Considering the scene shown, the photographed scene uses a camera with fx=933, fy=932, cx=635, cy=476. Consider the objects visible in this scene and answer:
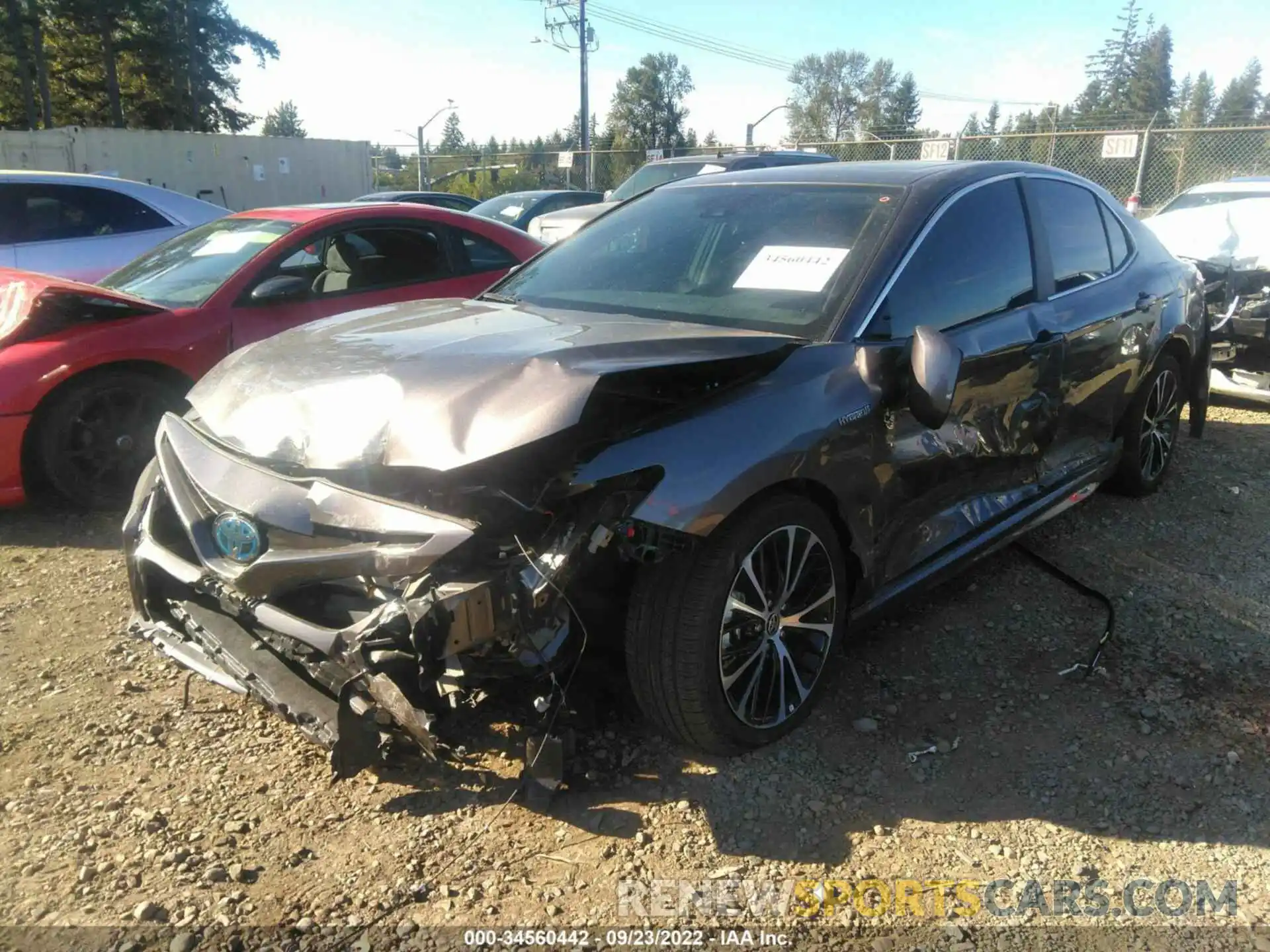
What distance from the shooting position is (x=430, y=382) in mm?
2457

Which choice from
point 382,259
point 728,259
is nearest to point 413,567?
point 728,259

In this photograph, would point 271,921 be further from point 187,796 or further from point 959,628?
point 959,628

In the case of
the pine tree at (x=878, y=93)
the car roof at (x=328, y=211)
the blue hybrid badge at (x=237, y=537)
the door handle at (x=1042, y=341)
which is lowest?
the blue hybrid badge at (x=237, y=537)

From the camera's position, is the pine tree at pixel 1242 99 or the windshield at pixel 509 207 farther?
the pine tree at pixel 1242 99

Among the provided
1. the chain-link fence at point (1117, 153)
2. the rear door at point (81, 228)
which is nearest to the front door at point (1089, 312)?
the rear door at point (81, 228)

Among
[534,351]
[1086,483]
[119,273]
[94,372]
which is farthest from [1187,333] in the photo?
[119,273]

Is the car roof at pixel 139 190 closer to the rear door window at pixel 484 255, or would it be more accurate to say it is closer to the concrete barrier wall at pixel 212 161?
the rear door window at pixel 484 255

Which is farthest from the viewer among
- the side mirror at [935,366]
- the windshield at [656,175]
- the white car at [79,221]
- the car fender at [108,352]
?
the windshield at [656,175]

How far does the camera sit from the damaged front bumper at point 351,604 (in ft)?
7.11

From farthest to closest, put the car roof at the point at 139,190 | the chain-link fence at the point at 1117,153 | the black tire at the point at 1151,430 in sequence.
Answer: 1. the chain-link fence at the point at 1117,153
2. the car roof at the point at 139,190
3. the black tire at the point at 1151,430

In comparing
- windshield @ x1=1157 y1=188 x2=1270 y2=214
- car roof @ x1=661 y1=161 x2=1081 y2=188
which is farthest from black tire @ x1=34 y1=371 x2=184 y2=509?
windshield @ x1=1157 y1=188 x2=1270 y2=214

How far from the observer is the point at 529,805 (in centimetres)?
254

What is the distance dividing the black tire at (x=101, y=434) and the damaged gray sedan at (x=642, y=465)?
178 centimetres

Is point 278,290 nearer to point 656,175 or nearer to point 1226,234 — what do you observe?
point 1226,234
